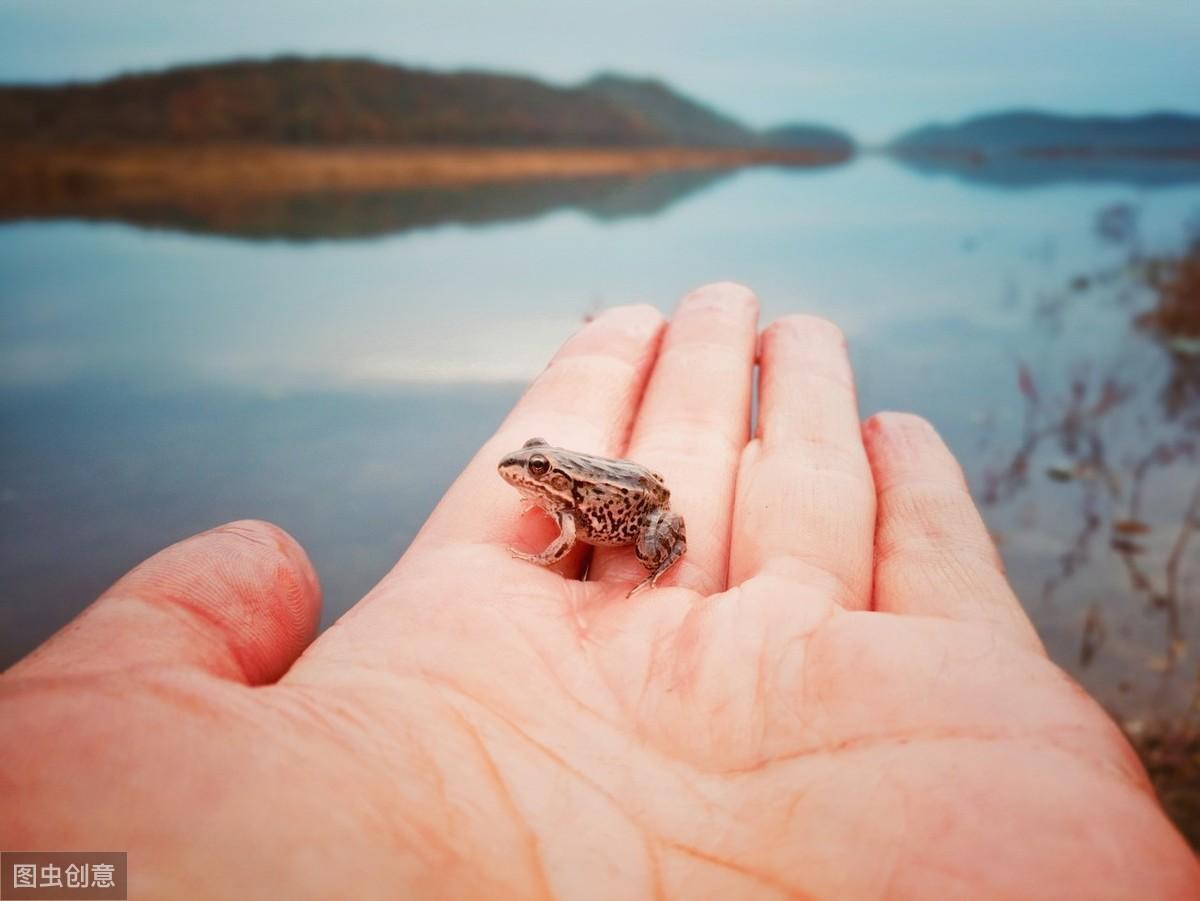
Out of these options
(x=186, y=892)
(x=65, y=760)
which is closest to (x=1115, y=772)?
(x=186, y=892)

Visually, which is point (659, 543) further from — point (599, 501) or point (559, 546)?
point (559, 546)

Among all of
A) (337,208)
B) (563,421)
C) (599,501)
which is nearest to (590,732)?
(599,501)

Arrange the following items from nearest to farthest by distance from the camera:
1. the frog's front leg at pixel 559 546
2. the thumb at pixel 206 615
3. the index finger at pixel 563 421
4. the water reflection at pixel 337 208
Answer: the thumb at pixel 206 615, the frog's front leg at pixel 559 546, the index finger at pixel 563 421, the water reflection at pixel 337 208

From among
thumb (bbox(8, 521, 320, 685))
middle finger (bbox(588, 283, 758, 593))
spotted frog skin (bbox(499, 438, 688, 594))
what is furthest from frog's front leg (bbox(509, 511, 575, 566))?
thumb (bbox(8, 521, 320, 685))

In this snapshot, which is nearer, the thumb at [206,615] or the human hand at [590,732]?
the human hand at [590,732]

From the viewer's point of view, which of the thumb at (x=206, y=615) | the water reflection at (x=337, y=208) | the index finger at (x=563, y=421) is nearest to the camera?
the thumb at (x=206, y=615)

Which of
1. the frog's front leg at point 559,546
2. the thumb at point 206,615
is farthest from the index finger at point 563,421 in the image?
the thumb at point 206,615

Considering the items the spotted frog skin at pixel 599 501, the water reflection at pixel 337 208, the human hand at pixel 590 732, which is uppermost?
the water reflection at pixel 337 208

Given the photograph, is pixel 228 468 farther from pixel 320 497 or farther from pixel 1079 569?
pixel 1079 569

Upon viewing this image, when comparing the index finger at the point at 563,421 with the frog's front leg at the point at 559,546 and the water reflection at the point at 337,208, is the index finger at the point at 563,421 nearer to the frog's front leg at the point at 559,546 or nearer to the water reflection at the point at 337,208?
the frog's front leg at the point at 559,546

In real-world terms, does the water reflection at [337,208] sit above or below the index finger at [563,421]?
above
